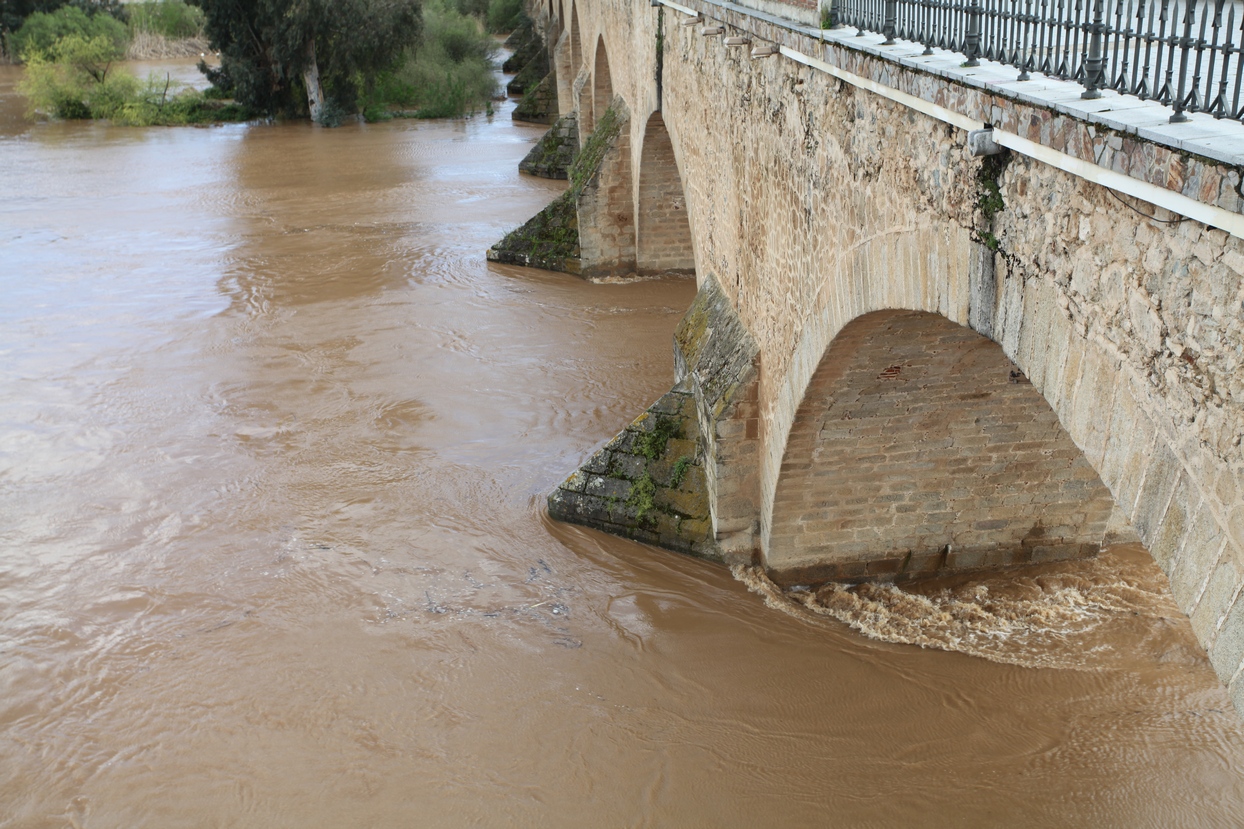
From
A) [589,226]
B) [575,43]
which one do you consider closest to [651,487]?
[589,226]

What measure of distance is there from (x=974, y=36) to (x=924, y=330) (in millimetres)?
2012

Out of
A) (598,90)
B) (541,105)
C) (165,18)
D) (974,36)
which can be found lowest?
(541,105)

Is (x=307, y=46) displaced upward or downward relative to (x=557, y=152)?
upward

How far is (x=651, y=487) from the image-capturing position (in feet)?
26.0

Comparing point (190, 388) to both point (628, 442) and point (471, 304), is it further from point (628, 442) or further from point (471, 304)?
point (628, 442)

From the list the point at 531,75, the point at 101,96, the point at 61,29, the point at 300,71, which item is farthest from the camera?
the point at 61,29

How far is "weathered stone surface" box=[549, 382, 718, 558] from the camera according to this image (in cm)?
776

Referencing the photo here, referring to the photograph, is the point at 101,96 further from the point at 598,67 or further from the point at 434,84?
the point at 598,67

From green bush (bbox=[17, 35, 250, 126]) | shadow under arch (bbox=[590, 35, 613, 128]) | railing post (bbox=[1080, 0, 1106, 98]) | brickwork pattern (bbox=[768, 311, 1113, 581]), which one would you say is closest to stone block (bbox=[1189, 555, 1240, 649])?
railing post (bbox=[1080, 0, 1106, 98])

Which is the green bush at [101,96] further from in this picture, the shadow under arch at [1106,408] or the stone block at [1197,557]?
the stone block at [1197,557]

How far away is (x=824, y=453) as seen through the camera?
6.58 m

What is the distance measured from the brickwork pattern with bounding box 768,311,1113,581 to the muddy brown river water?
0.32 metres

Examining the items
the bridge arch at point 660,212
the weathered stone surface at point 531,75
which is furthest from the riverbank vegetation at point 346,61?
the bridge arch at point 660,212

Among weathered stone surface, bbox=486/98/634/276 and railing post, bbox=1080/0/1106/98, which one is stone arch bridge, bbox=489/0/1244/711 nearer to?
railing post, bbox=1080/0/1106/98
